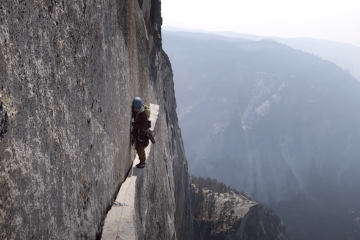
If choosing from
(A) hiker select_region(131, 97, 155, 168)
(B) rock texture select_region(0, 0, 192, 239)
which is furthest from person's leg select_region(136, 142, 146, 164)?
(B) rock texture select_region(0, 0, 192, 239)

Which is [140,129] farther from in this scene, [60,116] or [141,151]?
[60,116]

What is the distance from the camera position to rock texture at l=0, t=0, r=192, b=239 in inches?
109

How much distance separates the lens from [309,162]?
177500mm

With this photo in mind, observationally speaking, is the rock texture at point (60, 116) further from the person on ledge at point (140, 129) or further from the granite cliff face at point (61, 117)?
the person on ledge at point (140, 129)

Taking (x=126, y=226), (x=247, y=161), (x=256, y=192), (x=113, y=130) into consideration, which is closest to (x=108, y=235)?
(x=126, y=226)

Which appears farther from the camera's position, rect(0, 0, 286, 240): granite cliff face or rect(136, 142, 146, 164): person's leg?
rect(136, 142, 146, 164): person's leg

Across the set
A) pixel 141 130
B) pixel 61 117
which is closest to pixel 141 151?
pixel 141 130

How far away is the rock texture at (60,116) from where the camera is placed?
9.05 ft

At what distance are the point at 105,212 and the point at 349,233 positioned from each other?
122 meters

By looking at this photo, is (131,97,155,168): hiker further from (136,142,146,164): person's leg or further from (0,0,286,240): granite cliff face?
(0,0,286,240): granite cliff face

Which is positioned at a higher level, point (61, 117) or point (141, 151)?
point (61, 117)

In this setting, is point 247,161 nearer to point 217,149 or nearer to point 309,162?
point 217,149

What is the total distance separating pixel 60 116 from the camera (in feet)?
12.3

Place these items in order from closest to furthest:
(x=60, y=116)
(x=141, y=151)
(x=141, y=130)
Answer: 1. (x=60, y=116)
2. (x=141, y=151)
3. (x=141, y=130)
